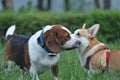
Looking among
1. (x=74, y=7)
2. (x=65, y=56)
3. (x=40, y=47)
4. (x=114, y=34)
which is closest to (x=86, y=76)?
(x=40, y=47)

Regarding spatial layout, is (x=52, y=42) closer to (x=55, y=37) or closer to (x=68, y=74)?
(x=55, y=37)

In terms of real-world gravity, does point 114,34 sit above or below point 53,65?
below

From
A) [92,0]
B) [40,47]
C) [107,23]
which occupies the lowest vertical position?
[92,0]

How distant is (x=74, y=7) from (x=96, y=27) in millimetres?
17000

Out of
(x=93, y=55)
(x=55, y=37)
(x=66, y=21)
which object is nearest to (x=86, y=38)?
(x=93, y=55)

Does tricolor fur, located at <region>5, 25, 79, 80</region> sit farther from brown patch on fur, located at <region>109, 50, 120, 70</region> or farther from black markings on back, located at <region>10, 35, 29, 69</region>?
brown patch on fur, located at <region>109, 50, 120, 70</region>

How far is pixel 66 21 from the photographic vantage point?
16.0m

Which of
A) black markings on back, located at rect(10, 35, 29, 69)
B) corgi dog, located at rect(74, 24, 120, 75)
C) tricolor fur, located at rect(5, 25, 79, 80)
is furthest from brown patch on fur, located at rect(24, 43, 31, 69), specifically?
corgi dog, located at rect(74, 24, 120, 75)

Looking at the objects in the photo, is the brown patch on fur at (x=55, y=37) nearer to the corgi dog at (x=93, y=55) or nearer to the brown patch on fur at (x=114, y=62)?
the corgi dog at (x=93, y=55)

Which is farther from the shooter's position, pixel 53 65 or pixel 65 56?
pixel 65 56

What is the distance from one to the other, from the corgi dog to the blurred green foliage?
633 cm

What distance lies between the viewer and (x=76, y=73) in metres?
8.47

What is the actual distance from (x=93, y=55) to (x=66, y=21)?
7079 mm

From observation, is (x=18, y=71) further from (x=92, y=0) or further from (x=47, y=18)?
(x=92, y=0)
